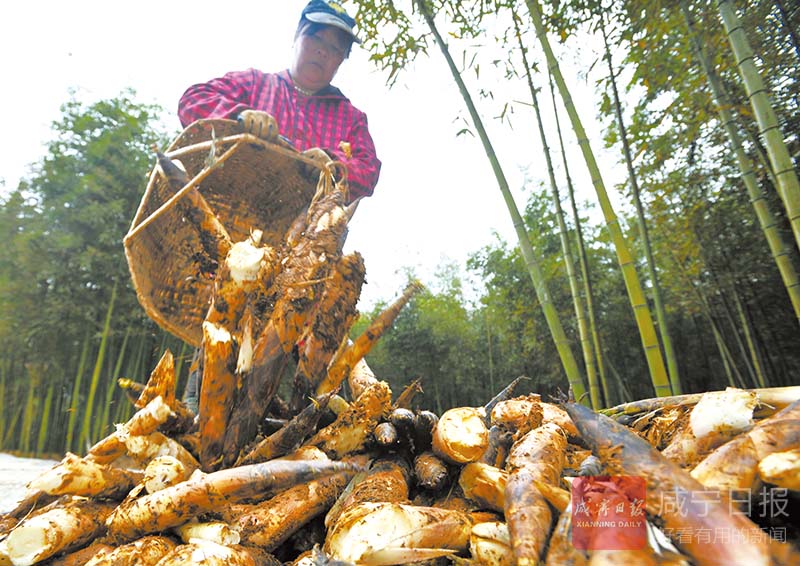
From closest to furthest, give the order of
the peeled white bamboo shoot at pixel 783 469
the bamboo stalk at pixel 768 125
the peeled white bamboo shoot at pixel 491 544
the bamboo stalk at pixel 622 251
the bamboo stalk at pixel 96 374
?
the peeled white bamboo shoot at pixel 783 469
the peeled white bamboo shoot at pixel 491 544
the bamboo stalk at pixel 768 125
the bamboo stalk at pixel 622 251
the bamboo stalk at pixel 96 374

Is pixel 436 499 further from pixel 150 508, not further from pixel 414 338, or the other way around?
pixel 414 338

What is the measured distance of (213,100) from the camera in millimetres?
1606

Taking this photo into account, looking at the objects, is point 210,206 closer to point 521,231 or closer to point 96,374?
point 521,231

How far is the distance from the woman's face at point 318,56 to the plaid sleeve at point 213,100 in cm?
29

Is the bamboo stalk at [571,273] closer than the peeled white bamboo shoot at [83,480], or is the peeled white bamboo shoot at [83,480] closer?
the peeled white bamboo shoot at [83,480]

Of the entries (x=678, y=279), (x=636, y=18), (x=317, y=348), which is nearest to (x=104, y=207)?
(x=317, y=348)

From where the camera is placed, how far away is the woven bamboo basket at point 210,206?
145 cm

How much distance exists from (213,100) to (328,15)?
1.91 ft

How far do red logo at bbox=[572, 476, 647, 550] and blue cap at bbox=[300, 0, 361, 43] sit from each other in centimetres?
182

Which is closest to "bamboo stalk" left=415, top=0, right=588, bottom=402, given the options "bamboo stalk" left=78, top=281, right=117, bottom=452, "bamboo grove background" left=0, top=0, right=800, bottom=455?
"bamboo grove background" left=0, top=0, right=800, bottom=455

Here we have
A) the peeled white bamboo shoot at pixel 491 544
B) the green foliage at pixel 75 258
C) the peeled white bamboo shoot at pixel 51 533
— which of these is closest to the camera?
the peeled white bamboo shoot at pixel 491 544

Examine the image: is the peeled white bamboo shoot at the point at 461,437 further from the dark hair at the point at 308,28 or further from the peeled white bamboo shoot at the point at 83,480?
the dark hair at the point at 308,28

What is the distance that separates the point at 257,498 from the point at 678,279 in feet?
21.5

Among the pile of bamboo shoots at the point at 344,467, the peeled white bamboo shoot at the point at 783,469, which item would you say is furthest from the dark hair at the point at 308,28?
the peeled white bamboo shoot at the point at 783,469
